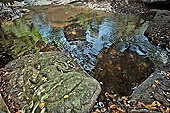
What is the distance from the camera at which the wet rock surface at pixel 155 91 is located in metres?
3.96

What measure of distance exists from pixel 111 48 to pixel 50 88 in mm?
3460

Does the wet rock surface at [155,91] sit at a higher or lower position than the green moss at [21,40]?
lower

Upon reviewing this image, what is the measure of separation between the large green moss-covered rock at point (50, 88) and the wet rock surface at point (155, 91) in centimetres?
111

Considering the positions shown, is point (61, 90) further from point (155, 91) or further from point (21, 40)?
point (21, 40)

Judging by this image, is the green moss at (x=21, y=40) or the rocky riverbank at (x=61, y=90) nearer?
the rocky riverbank at (x=61, y=90)

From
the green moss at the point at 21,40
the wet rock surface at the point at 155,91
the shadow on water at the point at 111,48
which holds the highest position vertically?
the green moss at the point at 21,40

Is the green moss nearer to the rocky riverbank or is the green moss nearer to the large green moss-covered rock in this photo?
the rocky riverbank

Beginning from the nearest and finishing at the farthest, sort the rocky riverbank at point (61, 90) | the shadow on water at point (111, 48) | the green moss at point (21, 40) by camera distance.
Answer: the rocky riverbank at point (61, 90)
the shadow on water at point (111, 48)
the green moss at point (21, 40)

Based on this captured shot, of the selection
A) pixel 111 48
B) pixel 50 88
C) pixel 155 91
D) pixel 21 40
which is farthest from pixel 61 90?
pixel 21 40

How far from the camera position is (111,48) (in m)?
6.88

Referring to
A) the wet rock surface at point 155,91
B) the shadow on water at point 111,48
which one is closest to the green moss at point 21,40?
the shadow on water at point 111,48

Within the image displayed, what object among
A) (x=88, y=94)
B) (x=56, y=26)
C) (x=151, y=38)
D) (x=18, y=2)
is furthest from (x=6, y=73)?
(x=18, y=2)

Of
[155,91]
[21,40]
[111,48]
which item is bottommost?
[111,48]

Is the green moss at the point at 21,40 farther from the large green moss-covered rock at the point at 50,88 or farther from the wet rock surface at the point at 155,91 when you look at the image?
the wet rock surface at the point at 155,91
